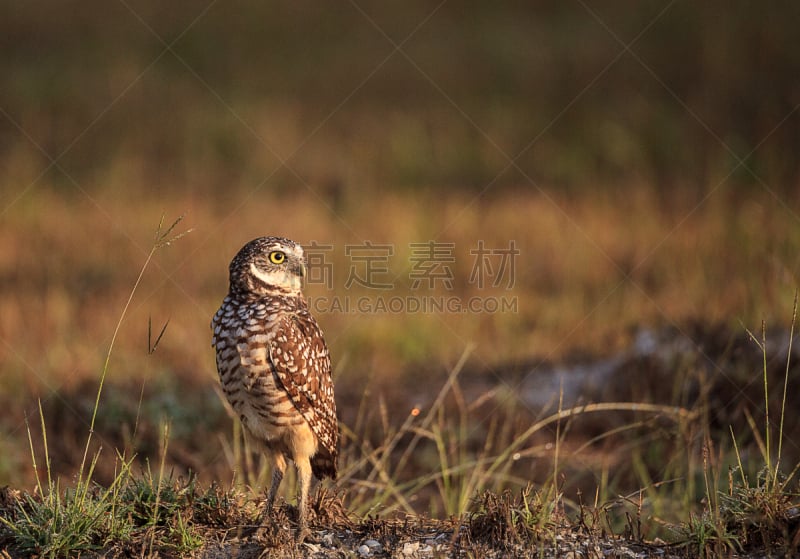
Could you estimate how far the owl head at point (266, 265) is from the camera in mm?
4254

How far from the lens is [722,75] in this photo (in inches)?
571

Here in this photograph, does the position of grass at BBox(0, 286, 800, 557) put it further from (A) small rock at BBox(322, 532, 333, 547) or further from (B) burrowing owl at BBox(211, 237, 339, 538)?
(B) burrowing owl at BBox(211, 237, 339, 538)

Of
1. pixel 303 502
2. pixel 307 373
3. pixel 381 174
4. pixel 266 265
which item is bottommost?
pixel 303 502

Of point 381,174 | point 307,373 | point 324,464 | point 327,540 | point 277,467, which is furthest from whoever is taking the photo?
point 381,174

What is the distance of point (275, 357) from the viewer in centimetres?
412

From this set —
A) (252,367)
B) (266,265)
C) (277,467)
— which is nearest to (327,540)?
(277,467)

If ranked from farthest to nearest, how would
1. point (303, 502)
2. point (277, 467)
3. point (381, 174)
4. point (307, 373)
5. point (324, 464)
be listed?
point (381, 174) < point (324, 464) < point (277, 467) < point (307, 373) < point (303, 502)

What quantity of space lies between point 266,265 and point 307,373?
0.47m

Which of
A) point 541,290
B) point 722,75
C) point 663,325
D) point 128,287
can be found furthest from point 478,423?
point 722,75

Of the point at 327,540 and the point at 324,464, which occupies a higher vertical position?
the point at 324,464

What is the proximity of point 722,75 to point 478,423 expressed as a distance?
31.5 feet

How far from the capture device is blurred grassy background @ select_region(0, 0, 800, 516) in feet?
25.6

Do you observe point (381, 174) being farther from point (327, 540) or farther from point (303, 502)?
point (327, 540)

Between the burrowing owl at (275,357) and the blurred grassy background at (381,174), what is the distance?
57cm
